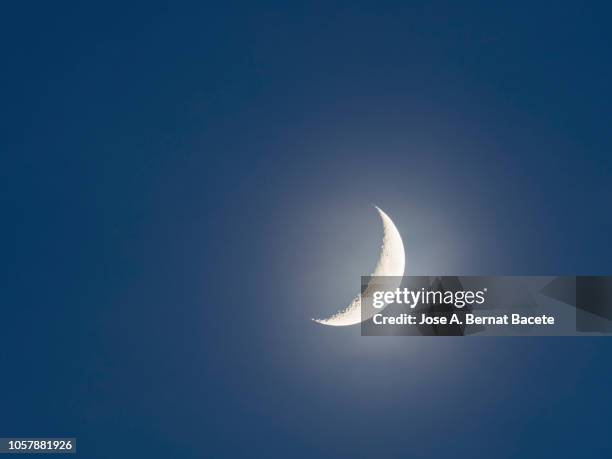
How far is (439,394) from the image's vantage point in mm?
3016

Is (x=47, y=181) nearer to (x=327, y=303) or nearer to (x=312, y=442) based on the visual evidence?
(x=327, y=303)

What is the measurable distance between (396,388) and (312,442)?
368 mm

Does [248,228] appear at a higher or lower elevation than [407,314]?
higher

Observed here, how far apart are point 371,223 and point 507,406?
2.74 ft

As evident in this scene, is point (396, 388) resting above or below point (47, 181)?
below

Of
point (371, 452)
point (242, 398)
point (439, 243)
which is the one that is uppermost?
point (439, 243)

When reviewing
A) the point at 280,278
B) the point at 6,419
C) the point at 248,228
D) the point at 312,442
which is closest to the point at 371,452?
the point at 312,442

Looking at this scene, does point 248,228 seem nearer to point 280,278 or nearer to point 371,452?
point 280,278

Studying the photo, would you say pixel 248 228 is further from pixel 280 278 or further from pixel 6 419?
pixel 6 419

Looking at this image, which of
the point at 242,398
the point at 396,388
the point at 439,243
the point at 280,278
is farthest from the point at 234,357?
the point at 439,243

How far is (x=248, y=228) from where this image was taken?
305cm

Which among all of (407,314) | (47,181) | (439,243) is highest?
(47,181)

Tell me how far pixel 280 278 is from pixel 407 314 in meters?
0.50

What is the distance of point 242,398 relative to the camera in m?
3.02
